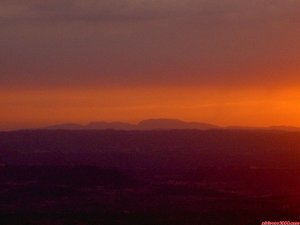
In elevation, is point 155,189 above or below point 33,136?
below

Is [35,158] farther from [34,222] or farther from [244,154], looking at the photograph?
[34,222]

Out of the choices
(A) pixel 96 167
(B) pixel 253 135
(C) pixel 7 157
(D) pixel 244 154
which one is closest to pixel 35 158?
(C) pixel 7 157

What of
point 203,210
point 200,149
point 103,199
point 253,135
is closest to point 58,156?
point 200,149

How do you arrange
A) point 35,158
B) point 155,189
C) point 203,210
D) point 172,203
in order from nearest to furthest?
point 203,210 → point 172,203 → point 155,189 → point 35,158

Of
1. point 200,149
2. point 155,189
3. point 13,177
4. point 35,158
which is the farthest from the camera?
point 200,149

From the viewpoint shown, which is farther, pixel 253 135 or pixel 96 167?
pixel 253 135

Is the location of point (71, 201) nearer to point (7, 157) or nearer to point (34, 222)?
point (34, 222)
